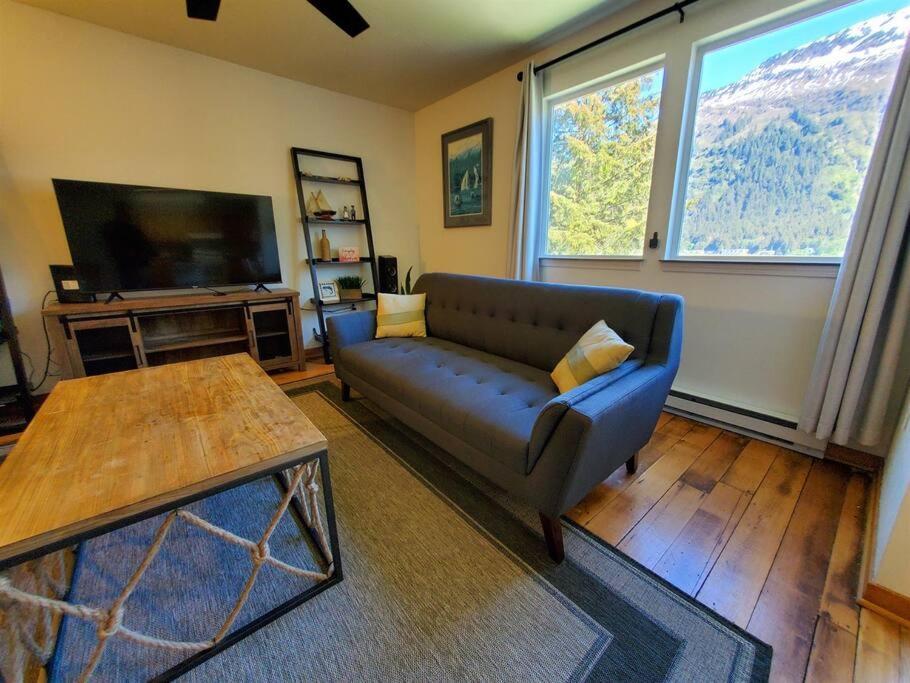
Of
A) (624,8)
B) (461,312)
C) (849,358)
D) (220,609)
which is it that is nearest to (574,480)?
(220,609)

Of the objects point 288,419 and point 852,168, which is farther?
point 852,168

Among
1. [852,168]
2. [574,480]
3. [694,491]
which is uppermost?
[852,168]

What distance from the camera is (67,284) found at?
7.48 feet

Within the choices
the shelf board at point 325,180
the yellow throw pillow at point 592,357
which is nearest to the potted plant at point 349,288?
the shelf board at point 325,180

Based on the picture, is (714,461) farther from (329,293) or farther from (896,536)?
(329,293)

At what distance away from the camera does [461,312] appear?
2254mm

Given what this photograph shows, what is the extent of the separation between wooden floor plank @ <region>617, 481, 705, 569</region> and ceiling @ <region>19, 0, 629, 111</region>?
2.77 metres

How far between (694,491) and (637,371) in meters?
0.68

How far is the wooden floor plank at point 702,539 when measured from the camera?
115 cm

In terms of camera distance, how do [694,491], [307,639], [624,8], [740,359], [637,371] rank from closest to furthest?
1. [307,639]
2. [637,371]
3. [694,491]
4. [740,359]
5. [624,8]

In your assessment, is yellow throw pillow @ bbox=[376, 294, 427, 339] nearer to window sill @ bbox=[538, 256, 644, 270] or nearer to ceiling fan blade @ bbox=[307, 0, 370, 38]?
window sill @ bbox=[538, 256, 644, 270]

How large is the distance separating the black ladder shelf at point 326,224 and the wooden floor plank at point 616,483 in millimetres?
2455

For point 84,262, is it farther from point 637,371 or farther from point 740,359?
point 740,359

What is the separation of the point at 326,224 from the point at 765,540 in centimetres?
372
